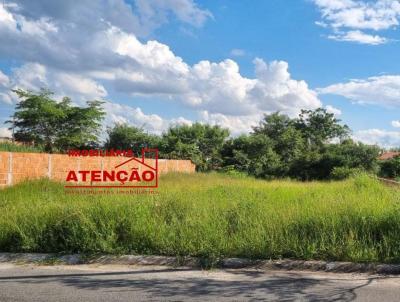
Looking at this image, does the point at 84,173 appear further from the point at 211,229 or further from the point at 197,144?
the point at 197,144

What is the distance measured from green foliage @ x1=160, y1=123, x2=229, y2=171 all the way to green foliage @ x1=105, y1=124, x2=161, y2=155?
120 cm

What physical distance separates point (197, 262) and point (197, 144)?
966 inches

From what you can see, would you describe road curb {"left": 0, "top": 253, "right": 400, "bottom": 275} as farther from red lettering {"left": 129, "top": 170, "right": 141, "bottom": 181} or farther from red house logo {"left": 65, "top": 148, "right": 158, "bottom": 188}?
red lettering {"left": 129, "top": 170, "right": 141, "bottom": 181}

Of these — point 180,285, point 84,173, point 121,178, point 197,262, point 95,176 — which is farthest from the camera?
point 121,178

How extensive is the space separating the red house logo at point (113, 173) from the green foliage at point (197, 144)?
8259 millimetres

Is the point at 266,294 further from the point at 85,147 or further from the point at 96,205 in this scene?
the point at 85,147

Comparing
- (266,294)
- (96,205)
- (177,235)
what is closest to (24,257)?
(96,205)

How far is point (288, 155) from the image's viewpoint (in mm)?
30344

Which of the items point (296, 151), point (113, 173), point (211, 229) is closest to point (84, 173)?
point (113, 173)

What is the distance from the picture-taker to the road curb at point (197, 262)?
5.06 metres

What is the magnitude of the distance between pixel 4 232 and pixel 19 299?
8.21 ft

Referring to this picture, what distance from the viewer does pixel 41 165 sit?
40.4ft

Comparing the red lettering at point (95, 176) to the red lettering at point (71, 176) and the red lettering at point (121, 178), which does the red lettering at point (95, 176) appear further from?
the red lettering at point (121, 178)

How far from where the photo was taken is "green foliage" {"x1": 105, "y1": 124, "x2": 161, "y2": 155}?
100 ft
